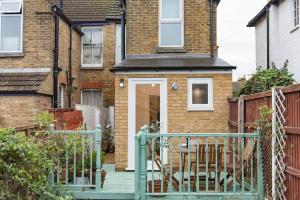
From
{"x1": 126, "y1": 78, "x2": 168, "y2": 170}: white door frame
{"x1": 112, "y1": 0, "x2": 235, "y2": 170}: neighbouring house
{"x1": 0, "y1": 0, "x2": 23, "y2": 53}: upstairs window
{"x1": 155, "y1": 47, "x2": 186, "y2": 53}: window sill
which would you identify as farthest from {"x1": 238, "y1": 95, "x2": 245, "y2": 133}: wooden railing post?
{"x1": 0, "y1": 0, "x2": 23, "y2": 53}: upstairs window

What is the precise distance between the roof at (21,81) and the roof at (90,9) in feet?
20.3

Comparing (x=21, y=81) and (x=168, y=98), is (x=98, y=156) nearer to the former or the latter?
(x=168, y=98)

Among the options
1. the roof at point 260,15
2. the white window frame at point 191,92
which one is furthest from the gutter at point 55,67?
the roof at point 260,15

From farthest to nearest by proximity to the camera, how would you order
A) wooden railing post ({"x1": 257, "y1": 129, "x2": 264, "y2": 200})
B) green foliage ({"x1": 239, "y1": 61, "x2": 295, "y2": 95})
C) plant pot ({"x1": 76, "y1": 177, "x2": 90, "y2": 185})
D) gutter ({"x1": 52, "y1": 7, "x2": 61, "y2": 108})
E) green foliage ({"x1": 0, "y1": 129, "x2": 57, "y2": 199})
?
gutter ({"x1": 52, "y1": 7, "x2": 61, "y2": 108})
green foliage ({"x1": 239, "y1": 61, "x2": 295, "y2": 95})
plant pot ({"x1": 76, "y1": 177, "x2": 90, "y2": 185})
wooden railing post ({"x1": 257, "y1": 129, "x2": 264, "y2": 200})
green foliage ({"x1": 0, "y1": 129, "x2": 57, "y2": 199})

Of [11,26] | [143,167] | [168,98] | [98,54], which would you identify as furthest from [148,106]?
[98,54]

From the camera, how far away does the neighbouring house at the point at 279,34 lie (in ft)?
48.1

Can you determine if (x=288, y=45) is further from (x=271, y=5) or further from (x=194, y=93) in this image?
(x=194, y=93)

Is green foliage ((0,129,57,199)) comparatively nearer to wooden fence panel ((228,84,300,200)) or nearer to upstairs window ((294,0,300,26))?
wooden fence panel ((228,84,300,200))

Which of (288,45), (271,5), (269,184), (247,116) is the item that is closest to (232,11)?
(271,5)

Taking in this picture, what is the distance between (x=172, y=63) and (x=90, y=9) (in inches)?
406

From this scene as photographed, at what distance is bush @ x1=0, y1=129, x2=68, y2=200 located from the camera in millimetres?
6387

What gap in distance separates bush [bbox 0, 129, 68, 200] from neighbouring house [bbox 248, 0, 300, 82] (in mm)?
10126

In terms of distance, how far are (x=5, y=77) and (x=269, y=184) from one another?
9957 mm

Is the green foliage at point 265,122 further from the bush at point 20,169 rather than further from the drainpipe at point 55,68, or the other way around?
the drainpipe at point 55,68
